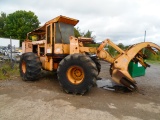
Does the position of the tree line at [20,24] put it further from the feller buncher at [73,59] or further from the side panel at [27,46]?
the feller buncher at [73,59]

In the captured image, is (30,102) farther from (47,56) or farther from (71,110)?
(47,56)

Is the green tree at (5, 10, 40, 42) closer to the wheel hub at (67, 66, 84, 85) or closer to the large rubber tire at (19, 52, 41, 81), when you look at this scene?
the large rubber tire at (19, 52, 41, 81)

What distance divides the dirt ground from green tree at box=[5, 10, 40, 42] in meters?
39.4

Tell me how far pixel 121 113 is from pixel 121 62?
2.16 metres

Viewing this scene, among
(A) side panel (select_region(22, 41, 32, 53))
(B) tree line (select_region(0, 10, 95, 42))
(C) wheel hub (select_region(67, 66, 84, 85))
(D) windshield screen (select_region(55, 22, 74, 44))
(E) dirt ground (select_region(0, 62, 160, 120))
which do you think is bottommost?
(E) dirt ground (select_region(0, 62, 160, 120))

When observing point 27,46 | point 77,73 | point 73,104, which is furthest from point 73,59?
point 27,46

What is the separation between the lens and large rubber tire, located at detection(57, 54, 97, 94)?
625 cm

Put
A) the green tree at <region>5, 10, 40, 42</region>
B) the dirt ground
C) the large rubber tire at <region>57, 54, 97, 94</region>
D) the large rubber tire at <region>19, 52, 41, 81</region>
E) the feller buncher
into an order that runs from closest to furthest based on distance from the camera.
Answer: the dirt ground < the large rubber tire at <region>57, 54, 97, 94</region> < the feller buncher < the large rubber tire at <region>19, 52, 41, 81</region> < the green tree at <region>5, 10, 40, 42</region>

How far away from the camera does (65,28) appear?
7883 millimetres

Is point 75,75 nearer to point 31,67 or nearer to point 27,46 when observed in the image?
point 31,67

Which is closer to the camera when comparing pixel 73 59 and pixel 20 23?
pixel 73 59

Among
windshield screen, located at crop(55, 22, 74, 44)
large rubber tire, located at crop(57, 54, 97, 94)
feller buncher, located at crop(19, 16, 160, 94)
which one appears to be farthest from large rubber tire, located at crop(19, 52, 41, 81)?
large rubber tire, located at crop(57, 54, 97, 94)

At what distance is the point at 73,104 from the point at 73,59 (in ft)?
5.49

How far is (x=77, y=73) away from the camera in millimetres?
6777
